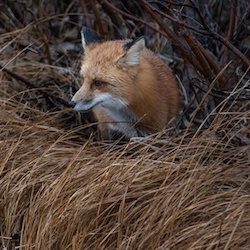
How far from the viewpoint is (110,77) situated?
15.9ft

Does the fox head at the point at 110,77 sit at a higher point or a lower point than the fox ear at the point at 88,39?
lower

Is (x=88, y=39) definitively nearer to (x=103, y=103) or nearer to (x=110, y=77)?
(x=110, y=77)

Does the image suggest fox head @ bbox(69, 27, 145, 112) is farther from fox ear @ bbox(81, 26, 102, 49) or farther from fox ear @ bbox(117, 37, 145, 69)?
fox ear @ bbox(81, 26, 102, 49)

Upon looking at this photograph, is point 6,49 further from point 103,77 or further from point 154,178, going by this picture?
point 154,178

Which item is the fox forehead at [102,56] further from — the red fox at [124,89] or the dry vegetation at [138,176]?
the dry vegetation at [138,176]

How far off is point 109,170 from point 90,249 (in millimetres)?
509

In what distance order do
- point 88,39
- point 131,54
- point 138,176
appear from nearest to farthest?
1. point 138,176
2. point 131,54
3. point 88,39

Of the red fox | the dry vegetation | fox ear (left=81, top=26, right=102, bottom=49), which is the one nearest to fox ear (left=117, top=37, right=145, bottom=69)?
the red fox

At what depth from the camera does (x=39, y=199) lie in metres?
4.38

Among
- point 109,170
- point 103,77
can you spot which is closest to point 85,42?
point 103,77

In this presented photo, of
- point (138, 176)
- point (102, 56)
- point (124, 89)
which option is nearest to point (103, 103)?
point (124, 89)

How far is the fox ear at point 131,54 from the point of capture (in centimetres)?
477

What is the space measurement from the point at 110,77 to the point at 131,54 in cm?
21

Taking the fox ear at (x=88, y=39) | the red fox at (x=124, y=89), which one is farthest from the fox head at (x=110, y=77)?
the fox ear at (x=88, y=39)
